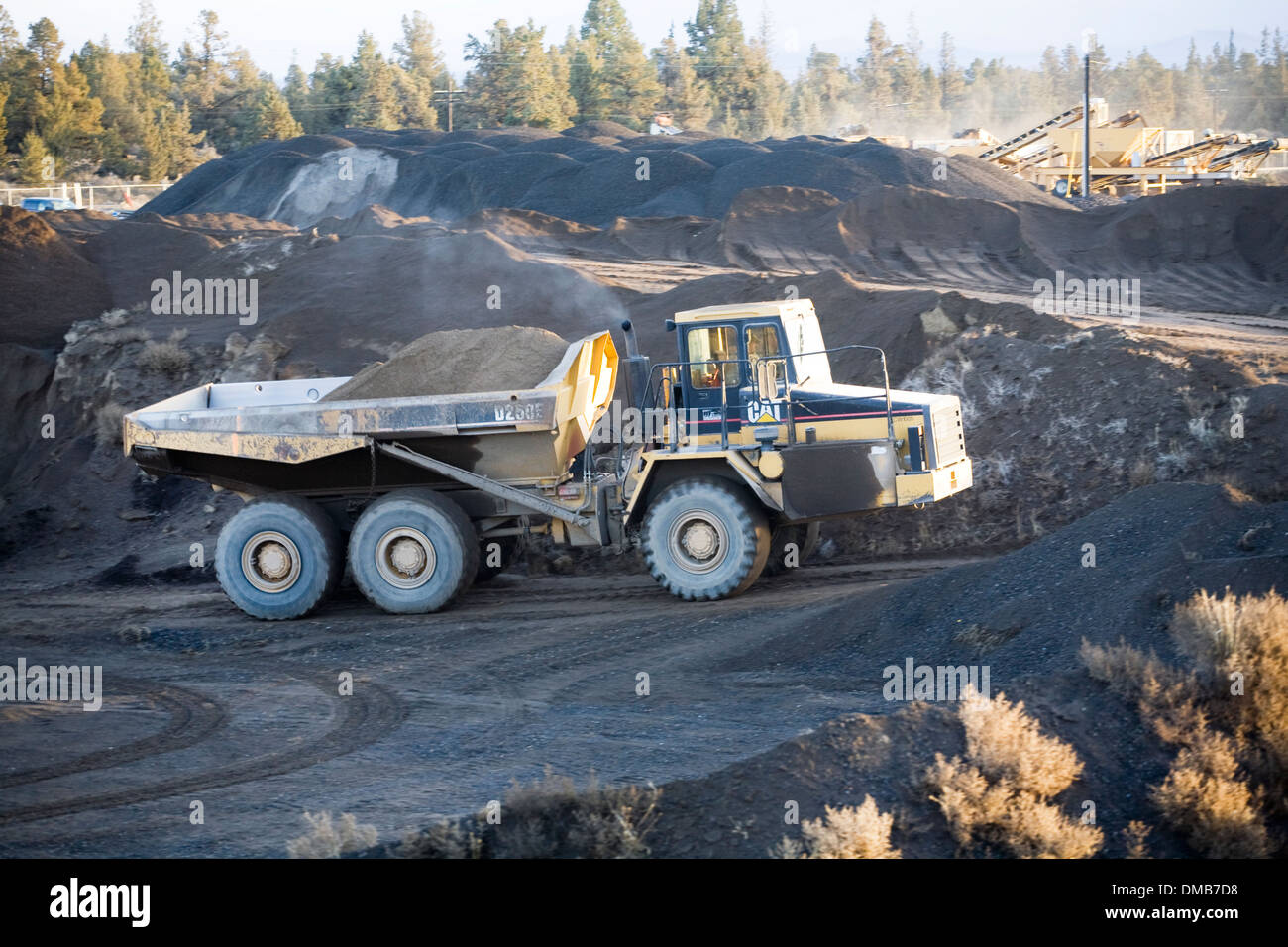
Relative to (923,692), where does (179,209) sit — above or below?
above

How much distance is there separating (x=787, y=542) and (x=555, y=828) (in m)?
7.71

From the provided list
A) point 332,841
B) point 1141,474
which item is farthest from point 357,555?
point 1141,474

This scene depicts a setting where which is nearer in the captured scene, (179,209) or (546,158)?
(546,158)

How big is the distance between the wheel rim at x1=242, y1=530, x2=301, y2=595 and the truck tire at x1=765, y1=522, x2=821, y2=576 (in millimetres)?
5515

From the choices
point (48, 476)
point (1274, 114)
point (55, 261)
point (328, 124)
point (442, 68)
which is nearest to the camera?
point (48, 476)

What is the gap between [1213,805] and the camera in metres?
6.76

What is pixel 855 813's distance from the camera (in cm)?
679

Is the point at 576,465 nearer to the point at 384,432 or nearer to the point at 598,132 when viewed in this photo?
the point at 384,432

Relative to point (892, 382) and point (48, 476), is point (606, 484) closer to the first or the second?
point (892, 382)

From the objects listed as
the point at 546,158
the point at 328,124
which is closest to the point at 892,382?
the point at 546,158

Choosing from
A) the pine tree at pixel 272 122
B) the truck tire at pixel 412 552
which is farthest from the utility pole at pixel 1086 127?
the pine tree at pixel 272 122

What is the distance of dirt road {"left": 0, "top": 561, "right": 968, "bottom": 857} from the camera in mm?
7941

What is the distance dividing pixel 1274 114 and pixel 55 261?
109 m
